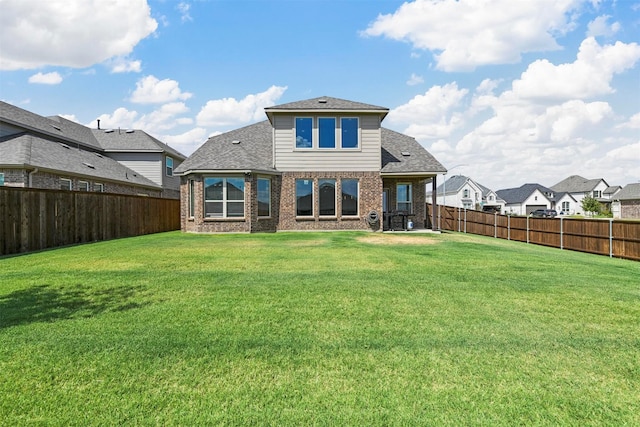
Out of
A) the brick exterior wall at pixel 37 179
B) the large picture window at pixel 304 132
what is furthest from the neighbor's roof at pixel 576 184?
the brick exterior wall at pixel 37 179

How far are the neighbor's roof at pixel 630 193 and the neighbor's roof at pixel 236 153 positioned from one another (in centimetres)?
4751

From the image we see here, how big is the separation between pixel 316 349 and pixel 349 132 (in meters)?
15.5

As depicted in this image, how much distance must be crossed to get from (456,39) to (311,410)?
1596 centimetres

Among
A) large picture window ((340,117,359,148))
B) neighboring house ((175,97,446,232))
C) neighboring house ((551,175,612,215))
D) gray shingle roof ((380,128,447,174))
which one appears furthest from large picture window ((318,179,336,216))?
neighboring house ((551,175,612,215))

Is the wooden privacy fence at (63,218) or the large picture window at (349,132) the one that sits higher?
the large picture window at (349,132)

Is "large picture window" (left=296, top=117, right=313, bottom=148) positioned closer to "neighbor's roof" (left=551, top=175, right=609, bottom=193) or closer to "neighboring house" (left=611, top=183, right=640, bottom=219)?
"neighboring house" (left=611, top=183, right=640, bottom=219)

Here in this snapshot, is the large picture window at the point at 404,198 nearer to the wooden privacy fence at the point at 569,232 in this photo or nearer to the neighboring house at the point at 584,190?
the wooden privacy fence at the point at 569,232

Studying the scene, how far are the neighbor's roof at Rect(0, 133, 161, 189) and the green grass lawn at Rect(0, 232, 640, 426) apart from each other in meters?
12.4

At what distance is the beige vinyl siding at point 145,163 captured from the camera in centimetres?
2697

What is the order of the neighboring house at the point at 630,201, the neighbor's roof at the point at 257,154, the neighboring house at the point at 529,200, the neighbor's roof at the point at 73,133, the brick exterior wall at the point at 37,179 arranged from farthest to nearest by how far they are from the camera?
1. the neighboring house at the point at 529,200
2. the neighboring house at the point at 630,201
3. the neighbor's roof at the point at 73,133
4. the neighbor's roof at the point at 257,154
5. the brick exterior wall at the point at 37,179

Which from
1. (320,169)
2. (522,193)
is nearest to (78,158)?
(320,169)

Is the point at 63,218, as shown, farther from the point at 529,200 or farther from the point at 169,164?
the point at 529,200

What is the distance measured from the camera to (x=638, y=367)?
326 cm

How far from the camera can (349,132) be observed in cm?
1781
